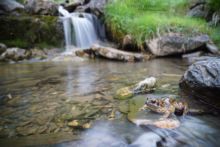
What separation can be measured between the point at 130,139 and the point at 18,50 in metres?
7.16

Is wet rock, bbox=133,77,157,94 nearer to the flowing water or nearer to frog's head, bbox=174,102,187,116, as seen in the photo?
the flowing water

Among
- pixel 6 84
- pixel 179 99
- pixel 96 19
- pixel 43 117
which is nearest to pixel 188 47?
pixel 96 19

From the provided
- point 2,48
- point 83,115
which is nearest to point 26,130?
point 83,115

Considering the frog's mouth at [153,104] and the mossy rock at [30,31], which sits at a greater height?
the mossy rock at [30,31]

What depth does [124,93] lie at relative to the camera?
13.6 ft

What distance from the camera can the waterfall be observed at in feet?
32.8

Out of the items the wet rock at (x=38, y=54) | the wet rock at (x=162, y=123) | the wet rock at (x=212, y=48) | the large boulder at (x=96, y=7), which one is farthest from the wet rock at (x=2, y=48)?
the wet rock at (x=162, y=123)

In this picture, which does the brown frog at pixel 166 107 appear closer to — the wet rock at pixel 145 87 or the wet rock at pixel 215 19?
the wet rock at pixel 145 87

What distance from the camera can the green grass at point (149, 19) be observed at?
8664 millimetres

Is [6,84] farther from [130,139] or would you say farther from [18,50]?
[18,50]

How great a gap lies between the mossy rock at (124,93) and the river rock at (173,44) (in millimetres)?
4316

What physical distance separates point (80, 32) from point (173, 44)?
3626 millimetres

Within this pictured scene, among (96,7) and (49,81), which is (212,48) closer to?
(96,7)

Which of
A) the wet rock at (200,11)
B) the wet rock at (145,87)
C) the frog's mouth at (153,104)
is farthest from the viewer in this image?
the wet rock at (200,11)
